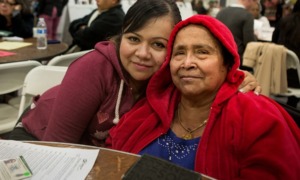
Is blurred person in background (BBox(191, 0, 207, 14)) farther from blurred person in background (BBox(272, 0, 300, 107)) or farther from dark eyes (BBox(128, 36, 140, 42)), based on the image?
dark eyes (BBox(128, 36, 140, 42))

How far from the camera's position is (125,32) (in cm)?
138

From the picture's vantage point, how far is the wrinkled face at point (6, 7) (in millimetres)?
3463

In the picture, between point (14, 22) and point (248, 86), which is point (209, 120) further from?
point (14, 22)

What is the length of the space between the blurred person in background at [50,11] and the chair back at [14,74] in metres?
3.88

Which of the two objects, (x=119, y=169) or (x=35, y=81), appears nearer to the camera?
(x=119, y=169)

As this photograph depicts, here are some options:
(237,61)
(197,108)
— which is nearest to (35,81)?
(197,108)

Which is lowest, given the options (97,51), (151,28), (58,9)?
(58,9)

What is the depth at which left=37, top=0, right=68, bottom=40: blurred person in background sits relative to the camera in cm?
588

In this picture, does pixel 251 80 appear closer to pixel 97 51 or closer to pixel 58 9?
pixel 97 51

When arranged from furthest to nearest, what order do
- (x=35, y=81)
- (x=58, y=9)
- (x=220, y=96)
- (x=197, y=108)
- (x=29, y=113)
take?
(x=58, y=9)
(x=35, y=81)
(x=29, y=113)
(x=197, y=108)
(x=220, y=96)

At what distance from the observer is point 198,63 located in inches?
46.6

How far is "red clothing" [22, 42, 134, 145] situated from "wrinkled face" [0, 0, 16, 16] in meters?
2.45

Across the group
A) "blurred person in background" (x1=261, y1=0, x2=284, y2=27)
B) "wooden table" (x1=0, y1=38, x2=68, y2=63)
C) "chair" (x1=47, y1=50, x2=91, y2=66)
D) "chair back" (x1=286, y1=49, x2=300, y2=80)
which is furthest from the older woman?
"blurred person in background" (x1=261, y1=0, x2=284, y2=27)

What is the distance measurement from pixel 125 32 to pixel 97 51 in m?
0.13
